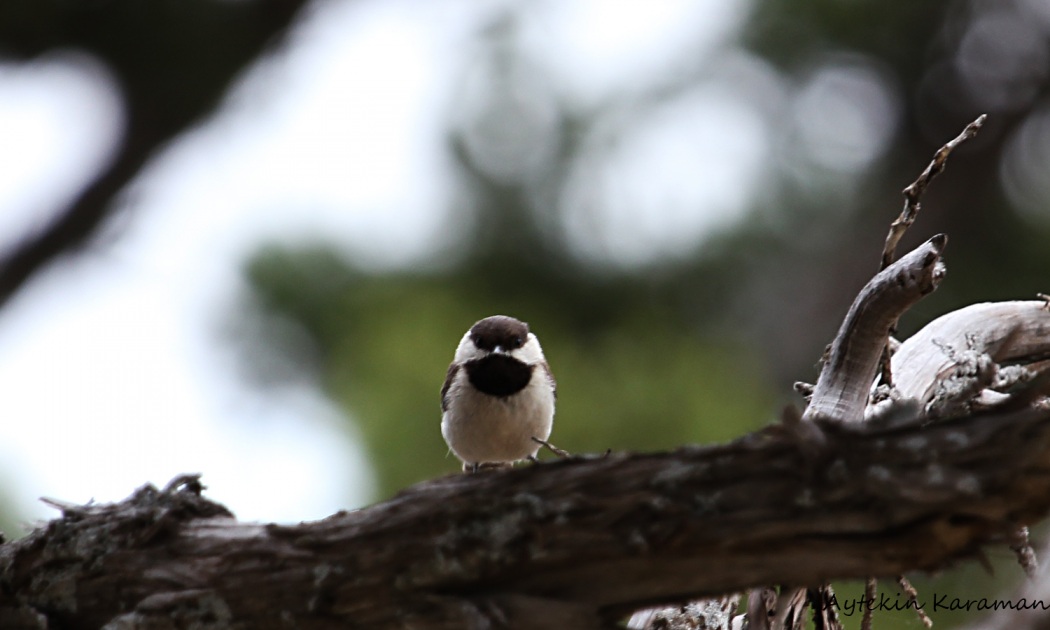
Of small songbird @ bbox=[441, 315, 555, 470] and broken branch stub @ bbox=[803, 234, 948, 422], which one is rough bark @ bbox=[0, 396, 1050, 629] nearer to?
broken branch stub @ bbox=[803, 234, 948, 422]

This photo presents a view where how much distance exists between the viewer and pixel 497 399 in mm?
3312

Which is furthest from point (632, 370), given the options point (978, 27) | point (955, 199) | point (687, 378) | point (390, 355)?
point (978, 27)

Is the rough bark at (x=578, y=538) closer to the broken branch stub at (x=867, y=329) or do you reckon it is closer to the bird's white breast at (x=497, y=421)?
the broken branch stub at (x=867, y=329)

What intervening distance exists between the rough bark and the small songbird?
1550mm

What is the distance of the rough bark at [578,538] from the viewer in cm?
133

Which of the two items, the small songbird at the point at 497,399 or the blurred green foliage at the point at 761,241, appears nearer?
the small songbird at the point at 497,399

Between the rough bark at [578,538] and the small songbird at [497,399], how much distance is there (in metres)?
1.55

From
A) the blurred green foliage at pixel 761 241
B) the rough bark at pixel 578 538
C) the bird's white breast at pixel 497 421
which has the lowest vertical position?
the rough bark at pixel 578 538

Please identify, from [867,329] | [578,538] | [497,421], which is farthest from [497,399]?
[578,538]

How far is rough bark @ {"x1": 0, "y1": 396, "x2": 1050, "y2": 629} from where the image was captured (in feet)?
4.36

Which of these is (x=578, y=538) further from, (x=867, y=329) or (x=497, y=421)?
(x=497, y=421)

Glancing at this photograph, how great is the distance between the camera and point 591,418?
4.17 m

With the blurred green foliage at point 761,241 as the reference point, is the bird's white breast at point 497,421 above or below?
below

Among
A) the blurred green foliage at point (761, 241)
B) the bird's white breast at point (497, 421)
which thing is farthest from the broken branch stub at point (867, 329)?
the blurred green foliage at point (761, 241)
